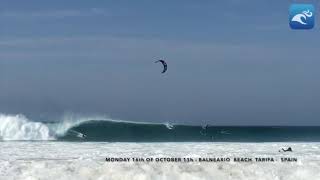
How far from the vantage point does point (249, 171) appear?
1137 inches

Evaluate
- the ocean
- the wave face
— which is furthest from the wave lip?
the ocean

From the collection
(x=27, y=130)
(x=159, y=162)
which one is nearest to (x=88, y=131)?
(x=27, y=130)

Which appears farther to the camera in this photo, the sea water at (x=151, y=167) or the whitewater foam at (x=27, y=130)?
the whitewater foam at (x=27, y=130)

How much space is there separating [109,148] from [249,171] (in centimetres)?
941

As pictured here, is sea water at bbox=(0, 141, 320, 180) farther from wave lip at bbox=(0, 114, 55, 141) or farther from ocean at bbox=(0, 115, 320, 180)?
wave lip at bbox=(0, 114, 55, 141)

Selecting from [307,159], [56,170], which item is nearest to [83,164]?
[56,170]

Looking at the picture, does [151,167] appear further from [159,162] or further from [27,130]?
[27,130]

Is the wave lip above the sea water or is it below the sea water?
above

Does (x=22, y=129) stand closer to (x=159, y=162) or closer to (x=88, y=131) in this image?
(x=88, y=131)

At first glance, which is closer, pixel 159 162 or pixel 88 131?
pixel 159 162

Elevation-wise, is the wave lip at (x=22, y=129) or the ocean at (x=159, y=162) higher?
the wave lip at (x=22, y=129)

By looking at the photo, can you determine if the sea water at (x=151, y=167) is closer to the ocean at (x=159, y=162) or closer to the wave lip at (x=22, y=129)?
the ocean at (x=159, y=162)

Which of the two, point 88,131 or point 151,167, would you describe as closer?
point 151,167

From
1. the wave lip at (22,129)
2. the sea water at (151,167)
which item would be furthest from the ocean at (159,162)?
the wave lip at (22,129)
